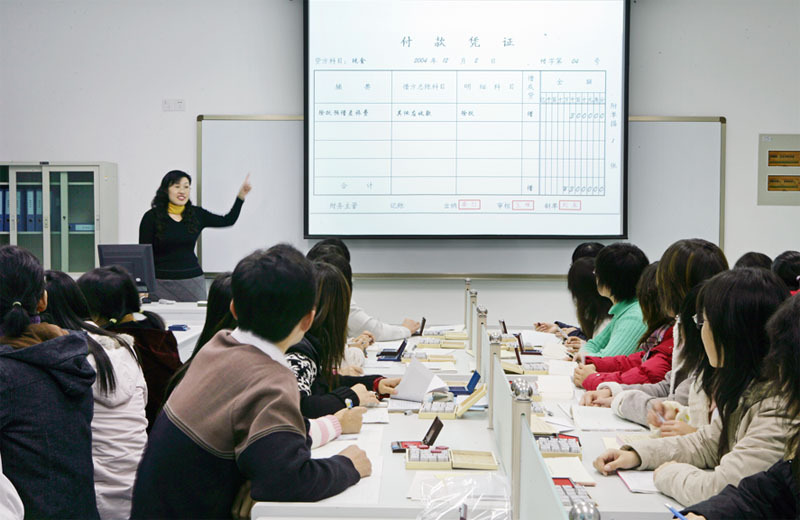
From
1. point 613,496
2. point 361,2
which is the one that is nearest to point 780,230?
point 361,2

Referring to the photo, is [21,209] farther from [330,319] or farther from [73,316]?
[330,319]

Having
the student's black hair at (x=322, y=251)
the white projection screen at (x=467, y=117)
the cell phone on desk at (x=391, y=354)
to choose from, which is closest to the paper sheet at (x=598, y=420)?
the cell phone on desk at (x=391, y=354)

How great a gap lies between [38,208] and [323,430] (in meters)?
4.02

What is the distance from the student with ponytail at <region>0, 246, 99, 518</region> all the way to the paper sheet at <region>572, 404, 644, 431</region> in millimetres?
1315

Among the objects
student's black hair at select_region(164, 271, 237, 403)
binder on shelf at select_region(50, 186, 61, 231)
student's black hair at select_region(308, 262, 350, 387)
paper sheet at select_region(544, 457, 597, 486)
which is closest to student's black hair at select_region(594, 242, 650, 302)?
student's black hair at select_region(308, 262, 350, 387)

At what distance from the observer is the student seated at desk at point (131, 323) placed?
2186 mm

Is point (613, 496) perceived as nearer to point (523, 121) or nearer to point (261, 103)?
point (523, 121)

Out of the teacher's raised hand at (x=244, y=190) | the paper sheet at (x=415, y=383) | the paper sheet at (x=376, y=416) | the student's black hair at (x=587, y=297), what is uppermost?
the teacher's raised hand at (x=244, y=190)

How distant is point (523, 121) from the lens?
4.75 m

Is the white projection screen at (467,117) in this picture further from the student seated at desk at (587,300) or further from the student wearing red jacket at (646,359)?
the student wearing red jacket at (646,359)

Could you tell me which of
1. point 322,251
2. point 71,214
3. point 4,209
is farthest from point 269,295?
point 4,209

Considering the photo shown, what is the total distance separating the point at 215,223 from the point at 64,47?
1.78 m

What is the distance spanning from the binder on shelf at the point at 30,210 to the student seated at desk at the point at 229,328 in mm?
3712

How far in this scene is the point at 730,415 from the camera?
1527mm
